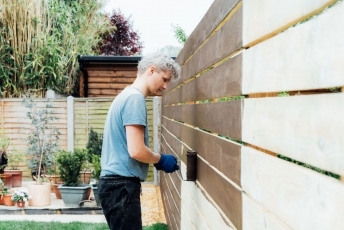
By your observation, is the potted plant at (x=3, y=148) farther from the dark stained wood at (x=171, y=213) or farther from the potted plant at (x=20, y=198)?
the dark stained wood at (x=171, y=213)

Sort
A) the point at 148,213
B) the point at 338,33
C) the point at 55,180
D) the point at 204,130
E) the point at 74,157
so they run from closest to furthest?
the point at 338,33
the point at 204,130
the point at 148,213
the point at 74,157
the point at 55,180

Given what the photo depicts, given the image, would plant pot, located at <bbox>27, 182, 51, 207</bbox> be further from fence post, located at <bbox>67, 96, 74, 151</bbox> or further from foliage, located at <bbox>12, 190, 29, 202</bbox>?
fence post, located at <bbox>67, 96, 74, 151</bbox>

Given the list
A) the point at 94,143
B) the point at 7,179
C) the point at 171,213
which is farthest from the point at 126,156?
the point at 94,143

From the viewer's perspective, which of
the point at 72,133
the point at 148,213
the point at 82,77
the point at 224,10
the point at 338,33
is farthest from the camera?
the point at 82,77

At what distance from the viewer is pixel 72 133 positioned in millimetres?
10109

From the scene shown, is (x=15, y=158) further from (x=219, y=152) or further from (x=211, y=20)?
(x=219, y=152)

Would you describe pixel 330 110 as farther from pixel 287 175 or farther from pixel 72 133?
pixel 72 133

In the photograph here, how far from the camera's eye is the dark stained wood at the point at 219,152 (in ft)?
5.48

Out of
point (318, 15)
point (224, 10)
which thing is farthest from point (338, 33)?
point (224, 10)

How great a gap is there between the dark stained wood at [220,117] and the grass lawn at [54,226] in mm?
3271

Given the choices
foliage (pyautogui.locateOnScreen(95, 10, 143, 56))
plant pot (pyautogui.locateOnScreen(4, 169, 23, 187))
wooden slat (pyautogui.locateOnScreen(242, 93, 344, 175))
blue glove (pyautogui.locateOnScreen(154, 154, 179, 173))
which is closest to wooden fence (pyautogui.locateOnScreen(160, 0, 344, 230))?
wooden slat (pyautogui.locateOnScreen(242, 93, 344, 175))

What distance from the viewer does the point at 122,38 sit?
27.5 metres

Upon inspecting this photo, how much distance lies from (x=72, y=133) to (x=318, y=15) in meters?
9.48

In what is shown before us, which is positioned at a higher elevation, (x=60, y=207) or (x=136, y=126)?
(x=136, y=126)
